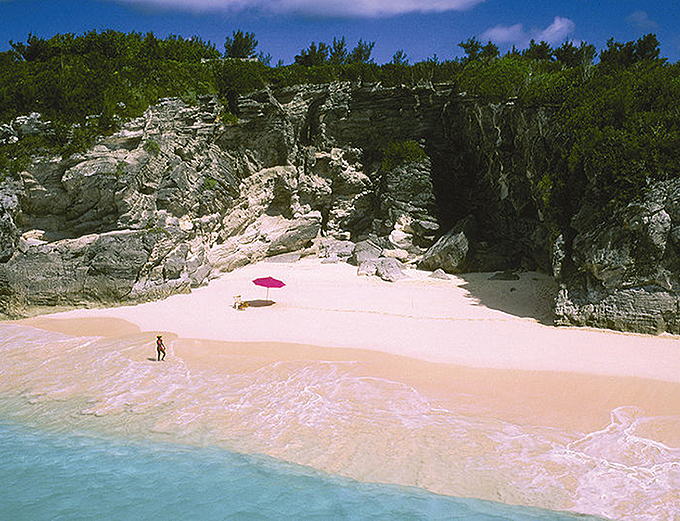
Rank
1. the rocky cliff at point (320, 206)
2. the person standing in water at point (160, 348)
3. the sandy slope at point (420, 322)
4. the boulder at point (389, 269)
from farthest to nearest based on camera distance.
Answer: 1. the boulder at point (389, 269)
2. the rocky cliff at point (320, 206)
3. the person standing in water at point (160, 348)
4. the sandy slope at point (420, 322)

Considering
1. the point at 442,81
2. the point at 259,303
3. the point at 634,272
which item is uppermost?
the point at 442,81

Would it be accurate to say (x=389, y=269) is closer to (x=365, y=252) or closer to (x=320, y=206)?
(x=365, y=252)

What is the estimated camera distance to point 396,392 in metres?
10.9

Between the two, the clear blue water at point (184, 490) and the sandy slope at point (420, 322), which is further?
the sandy slope at point (420, 322)

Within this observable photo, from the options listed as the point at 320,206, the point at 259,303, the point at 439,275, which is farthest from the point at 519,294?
the point at 320,206

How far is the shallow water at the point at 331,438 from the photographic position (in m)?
7.45

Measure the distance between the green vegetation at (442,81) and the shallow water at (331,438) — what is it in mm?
10494

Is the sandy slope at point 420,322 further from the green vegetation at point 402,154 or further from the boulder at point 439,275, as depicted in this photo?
the green vegetation at point 402,154

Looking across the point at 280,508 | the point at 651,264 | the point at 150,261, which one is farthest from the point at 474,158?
the point at 280,508

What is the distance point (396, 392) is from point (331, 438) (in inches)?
100

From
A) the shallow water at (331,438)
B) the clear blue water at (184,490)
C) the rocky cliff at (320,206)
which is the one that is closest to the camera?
the clear blue water at (184,490)

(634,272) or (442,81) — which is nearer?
(634,272)

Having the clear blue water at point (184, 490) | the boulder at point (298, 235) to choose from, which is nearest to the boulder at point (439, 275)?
the boulder at point (298, 235)

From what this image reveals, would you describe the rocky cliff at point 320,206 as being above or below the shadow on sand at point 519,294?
above
